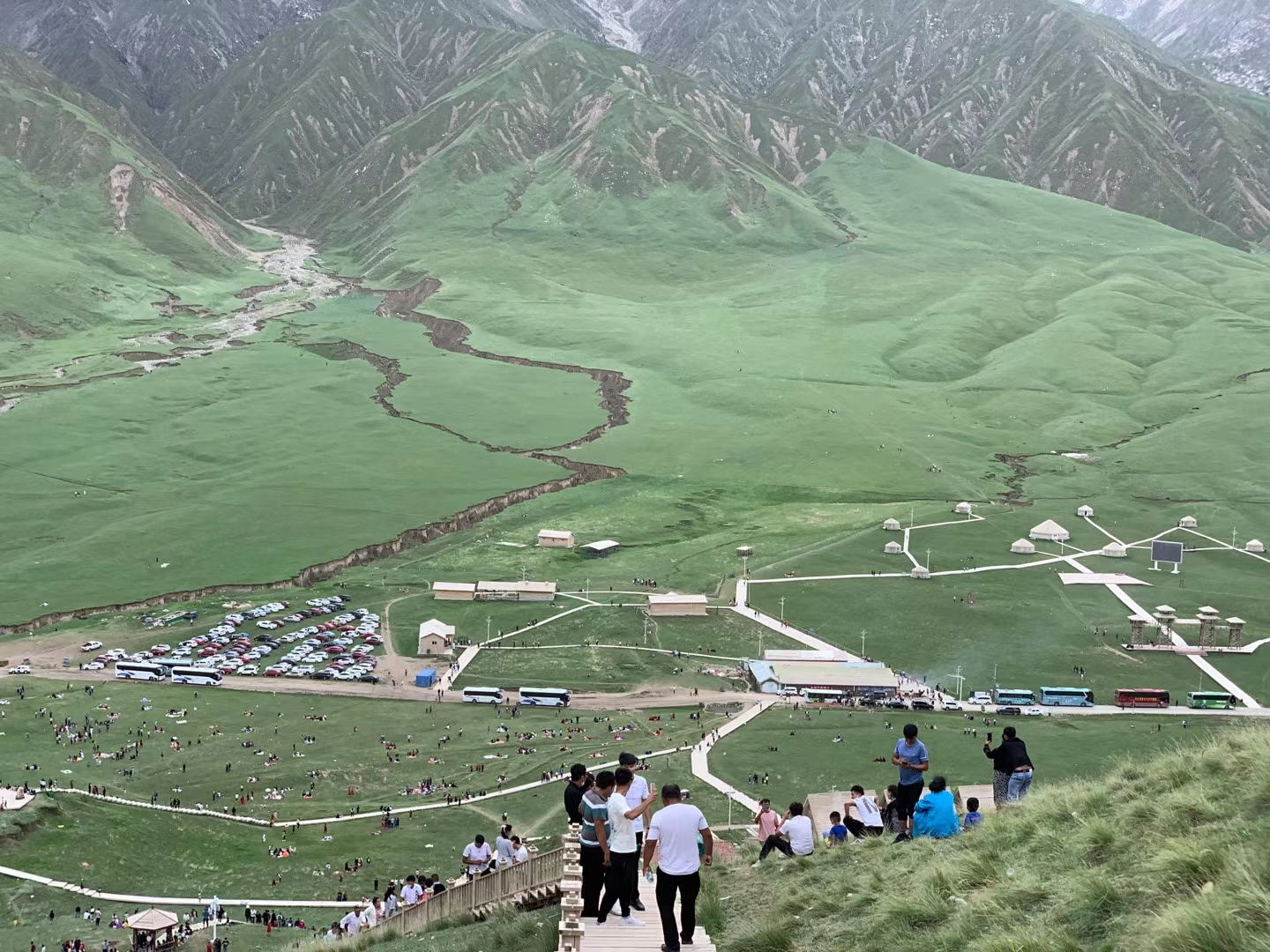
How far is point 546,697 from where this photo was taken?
80.5m

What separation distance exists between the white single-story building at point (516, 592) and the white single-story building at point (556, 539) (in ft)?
42.8

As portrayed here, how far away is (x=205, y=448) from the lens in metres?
148

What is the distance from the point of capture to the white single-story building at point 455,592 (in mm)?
99500

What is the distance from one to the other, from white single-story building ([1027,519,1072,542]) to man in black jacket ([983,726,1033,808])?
3613 inches

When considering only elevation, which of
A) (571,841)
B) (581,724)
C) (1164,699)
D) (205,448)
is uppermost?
(571,841)

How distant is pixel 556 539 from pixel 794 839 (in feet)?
297

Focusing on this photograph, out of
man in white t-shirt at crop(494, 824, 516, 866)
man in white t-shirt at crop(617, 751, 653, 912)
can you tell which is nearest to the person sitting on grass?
man in white t-shirt at crop(617, 751, 653, 912)

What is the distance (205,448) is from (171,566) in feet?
134

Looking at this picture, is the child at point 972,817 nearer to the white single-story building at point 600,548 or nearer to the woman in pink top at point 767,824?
the woman in pink top at point 767,824

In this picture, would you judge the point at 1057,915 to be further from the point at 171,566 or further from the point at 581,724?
the point at 171,566

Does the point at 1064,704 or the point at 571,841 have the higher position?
the point at 571,841

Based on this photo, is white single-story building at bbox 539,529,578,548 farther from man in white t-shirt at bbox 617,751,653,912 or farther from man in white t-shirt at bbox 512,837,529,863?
man in white t-shirt at bbox 617,751,653,912

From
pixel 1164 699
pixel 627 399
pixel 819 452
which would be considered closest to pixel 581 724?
pixel 1164 699

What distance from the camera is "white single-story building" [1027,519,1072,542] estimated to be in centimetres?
11181
